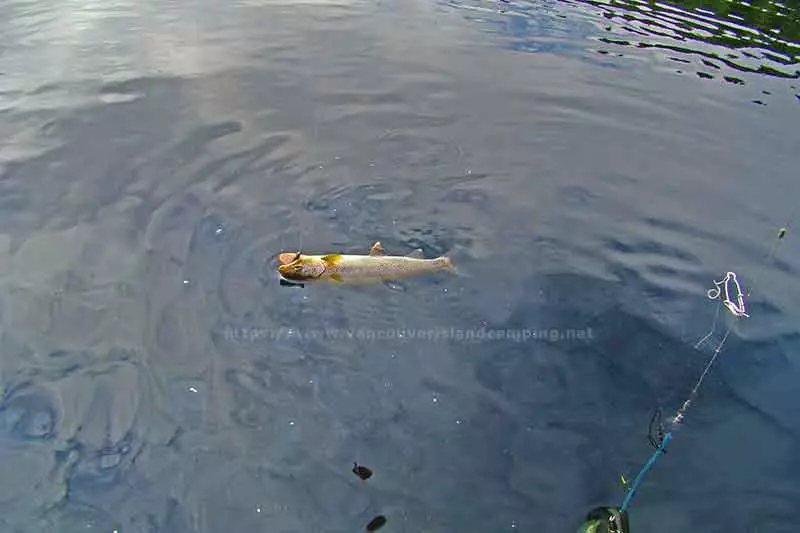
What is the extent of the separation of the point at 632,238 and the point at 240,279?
18.5ft

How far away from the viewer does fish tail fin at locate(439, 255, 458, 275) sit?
26.6ft

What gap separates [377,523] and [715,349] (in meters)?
4.58

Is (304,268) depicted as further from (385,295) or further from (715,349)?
(715,349)

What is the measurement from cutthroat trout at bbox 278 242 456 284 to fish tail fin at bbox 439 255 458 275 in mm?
261

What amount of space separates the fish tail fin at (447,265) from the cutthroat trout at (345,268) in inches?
10.3

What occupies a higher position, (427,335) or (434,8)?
(434,8)

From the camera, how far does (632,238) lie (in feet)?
29.6

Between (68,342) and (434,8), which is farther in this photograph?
(434,8)

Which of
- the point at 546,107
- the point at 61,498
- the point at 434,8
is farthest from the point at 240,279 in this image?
the point at 434,8

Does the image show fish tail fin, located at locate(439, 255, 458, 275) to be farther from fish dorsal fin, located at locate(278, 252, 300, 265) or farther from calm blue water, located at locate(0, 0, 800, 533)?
fish dorsal fin, located at locate(278, 252, 300, 265)

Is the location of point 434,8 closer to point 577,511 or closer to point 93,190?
point 93,190

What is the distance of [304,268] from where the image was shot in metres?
7.60

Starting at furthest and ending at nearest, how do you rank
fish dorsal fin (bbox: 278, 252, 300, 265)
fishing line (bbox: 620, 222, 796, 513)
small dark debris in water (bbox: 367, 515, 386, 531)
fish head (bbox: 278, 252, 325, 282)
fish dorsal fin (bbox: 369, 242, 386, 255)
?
1. fish dorsal fin (bbox: 369, 242, 386, 255)
2. fish dorsal fin (bbox: 278, 252, 300, 265)
3. fish head (bbox: 278, 252, 325, 282)
4. fishing line (bbox: 620, 222, 796, 513)
5. small dark debris in water (bbox: 367, 515, 386, 531)

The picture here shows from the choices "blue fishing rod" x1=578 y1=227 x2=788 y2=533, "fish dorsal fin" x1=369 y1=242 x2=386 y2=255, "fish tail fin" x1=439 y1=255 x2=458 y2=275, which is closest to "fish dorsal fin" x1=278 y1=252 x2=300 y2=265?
"fish dorsal fin" x1=369 y1=242 x2=386 y2=255
